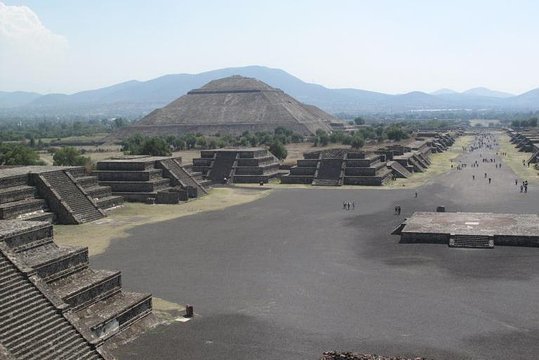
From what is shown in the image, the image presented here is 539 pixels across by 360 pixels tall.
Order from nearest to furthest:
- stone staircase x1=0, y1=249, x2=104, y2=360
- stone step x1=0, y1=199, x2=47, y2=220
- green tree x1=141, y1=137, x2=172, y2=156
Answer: stone staircase x1=0, y1=249, x2=104, y2=360 < stone step x1=0, y1=199, x2=47, y2=220 < green tree x1=141, y1=137, x2=172, y2=156

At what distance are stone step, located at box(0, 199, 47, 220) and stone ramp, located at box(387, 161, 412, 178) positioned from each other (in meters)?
53.1

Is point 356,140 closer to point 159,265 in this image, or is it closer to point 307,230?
point 307,230

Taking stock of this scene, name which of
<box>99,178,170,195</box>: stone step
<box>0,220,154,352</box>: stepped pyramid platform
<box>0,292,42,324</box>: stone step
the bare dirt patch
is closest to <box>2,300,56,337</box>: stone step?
<box>0,220,154,352</box>: stepped pyramid platform

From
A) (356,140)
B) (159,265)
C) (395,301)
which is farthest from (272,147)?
(395,301)

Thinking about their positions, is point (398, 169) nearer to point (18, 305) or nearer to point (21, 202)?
point (21, 202)

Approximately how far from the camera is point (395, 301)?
28.6 meters

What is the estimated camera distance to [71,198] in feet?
173

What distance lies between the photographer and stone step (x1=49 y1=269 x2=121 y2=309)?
23.4m

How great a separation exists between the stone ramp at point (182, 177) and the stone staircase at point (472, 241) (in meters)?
33.5

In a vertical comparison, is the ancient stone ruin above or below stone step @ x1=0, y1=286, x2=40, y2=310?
below

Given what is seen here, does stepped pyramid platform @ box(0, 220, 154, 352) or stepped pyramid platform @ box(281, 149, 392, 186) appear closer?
stepped pyramid platform @ box(0, 220, 154, 352)

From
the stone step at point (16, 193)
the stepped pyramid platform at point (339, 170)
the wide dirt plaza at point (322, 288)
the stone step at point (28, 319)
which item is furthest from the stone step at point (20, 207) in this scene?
the stepped pyramid platform at point (339, 170)

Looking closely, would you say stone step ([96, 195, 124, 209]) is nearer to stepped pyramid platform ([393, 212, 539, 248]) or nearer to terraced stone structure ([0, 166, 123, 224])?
terraced stone structure ([0, 166, 123, 224])

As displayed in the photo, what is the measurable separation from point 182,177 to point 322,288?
4024 centimetres
